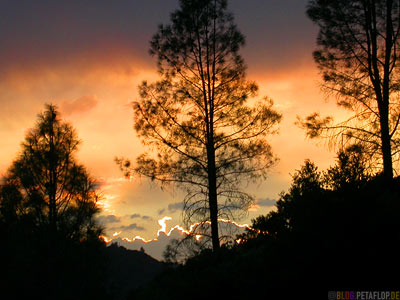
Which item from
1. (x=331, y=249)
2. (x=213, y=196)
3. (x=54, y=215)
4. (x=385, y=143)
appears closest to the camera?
Result: (x=331, y=249)

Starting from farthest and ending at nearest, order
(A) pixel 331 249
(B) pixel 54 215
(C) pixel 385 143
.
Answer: (B) pixel 54 215 → (C) pixel 385 143 → (A) pixel 331 249

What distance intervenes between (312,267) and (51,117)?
16.8 m

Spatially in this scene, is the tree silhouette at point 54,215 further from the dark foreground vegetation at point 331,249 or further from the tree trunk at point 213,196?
the dark foreground vegetation at point 331,249

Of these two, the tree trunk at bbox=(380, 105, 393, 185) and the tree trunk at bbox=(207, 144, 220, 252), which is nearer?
the tree trunk at bbox=(380, 105, 393, 185)

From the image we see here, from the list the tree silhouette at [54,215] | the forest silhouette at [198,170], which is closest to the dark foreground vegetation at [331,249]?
the forest silhouette at [198,170]

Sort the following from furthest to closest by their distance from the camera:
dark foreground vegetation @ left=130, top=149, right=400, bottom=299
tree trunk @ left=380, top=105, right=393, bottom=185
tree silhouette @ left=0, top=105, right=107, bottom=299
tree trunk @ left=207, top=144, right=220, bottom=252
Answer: tree silhouette @ left=0, top=105, right=107, bottom=299 → tree trunk @ left=207, top=144, right=220, bottom=252 → tree trunk @ left=380, top=105, right=393, bottom=185 → dark foreground vegetation @ left=130, top=149, right=400, bottom=299

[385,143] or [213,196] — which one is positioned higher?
[385,143]

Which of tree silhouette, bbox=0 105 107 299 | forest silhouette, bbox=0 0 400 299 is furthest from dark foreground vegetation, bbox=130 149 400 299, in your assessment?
tree silhouette, bbox=0 105 107 299

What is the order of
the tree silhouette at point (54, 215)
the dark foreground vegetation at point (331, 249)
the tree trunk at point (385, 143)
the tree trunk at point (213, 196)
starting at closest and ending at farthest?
the dark foreground vegetation at point (331, 249)
the tree trunk at point (385, 143)
the tree trunk at point (213, 196)
the tree silhouette at point (54, 215)

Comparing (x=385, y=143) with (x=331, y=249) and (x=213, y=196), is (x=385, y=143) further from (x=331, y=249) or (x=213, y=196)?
(x=331, y=249)

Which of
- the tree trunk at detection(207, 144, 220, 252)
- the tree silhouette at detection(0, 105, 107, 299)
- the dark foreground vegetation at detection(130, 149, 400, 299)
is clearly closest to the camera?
the dark foreground vegetation at detection(130, 149, 400, 299)

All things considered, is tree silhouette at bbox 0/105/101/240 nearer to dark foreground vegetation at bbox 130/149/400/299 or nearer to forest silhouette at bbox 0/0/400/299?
forest silhouette at bbox 0/0/400/299

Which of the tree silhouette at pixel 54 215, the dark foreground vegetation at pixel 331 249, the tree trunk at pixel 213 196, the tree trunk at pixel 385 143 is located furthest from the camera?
the tree silhouette at pixel 54 215

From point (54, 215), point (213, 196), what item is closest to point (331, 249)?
point (213, 196)
